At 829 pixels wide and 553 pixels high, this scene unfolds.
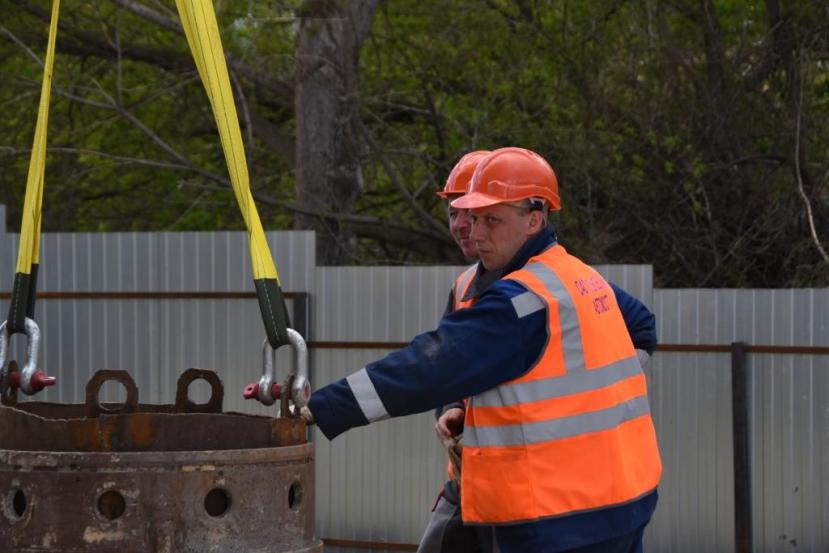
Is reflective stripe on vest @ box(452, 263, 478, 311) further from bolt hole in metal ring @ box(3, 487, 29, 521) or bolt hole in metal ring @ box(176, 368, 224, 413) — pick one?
bolt hole in metal ring @ box(3, 487, 29, 521)

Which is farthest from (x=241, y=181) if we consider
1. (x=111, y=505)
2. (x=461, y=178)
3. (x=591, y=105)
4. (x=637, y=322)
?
(x=591, y=105)

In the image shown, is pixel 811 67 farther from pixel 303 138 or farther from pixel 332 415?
pixel 332 415

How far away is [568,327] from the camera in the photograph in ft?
14.9

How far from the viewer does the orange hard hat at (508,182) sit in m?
4.84

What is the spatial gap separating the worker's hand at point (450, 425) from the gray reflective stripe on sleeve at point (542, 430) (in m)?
0.51

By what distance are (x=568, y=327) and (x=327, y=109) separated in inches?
335

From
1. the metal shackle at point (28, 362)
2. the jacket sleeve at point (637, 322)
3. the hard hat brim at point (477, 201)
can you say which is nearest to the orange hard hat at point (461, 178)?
the jacket sleeve at point (637, 322)

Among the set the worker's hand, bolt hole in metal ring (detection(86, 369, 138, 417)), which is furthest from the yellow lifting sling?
the worker's hand

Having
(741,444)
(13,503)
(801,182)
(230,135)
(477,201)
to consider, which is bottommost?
(741,444)

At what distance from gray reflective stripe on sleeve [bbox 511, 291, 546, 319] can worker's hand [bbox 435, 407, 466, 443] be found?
0.80 metres

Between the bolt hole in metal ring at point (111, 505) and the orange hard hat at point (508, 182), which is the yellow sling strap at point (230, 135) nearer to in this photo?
the bolt hole in metal ring at point (111, 505)

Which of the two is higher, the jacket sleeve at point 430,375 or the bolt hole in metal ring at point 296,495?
the jacket sleeve at point 430,375

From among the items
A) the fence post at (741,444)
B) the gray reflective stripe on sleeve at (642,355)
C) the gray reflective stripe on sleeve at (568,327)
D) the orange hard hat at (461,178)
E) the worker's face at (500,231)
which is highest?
the orange hard hat at (461,178)

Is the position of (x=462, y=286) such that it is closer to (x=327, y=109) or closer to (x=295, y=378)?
(x=295, y=378)
